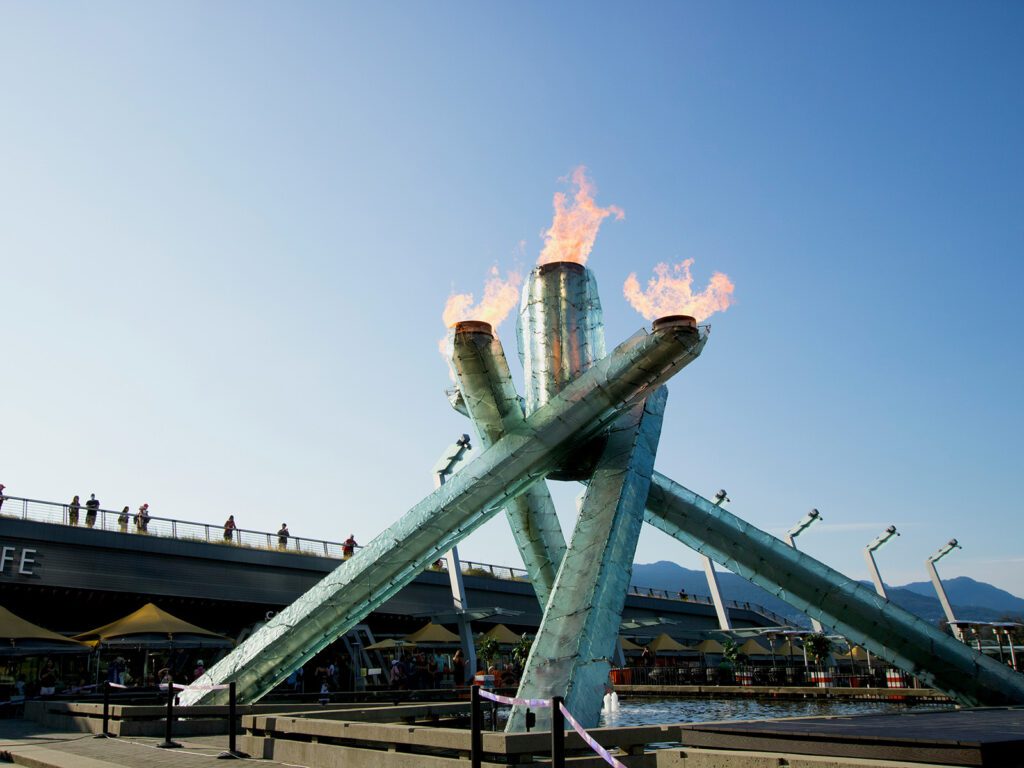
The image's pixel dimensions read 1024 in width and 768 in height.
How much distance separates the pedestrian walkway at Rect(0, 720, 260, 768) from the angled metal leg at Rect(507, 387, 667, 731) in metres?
4.45

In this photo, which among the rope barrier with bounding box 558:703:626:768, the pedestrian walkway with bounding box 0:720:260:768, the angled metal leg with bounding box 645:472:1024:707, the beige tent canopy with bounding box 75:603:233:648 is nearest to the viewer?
the rope barrier with bounding box 558:703:626:768

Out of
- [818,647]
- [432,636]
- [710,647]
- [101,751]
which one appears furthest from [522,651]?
[101,751]

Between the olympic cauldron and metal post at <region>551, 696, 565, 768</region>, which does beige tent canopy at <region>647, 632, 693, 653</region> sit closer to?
the olympic cauldron

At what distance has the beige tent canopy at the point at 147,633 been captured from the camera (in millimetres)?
23953

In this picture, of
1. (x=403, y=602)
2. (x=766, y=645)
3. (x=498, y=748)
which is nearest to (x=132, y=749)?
(x=498, y=748)

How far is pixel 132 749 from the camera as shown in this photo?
45.8 feet

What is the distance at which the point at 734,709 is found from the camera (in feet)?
72.0

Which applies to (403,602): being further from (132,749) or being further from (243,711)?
(132,749)

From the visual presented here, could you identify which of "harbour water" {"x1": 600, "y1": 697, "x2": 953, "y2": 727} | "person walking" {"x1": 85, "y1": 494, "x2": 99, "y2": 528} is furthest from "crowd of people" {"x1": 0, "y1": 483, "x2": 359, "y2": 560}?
"harbour water" {"x1": 600, "y1": 697, "x2": 953, "y2": 727}

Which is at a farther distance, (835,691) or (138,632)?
(835,691)

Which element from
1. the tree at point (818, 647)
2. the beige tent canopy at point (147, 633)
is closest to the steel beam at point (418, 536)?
the beige tent canopy at point (147, 633)

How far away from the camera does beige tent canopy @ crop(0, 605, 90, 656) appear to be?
21.6 metres

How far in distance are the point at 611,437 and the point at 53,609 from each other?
23680 mm

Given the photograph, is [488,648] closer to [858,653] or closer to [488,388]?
[488,388]
